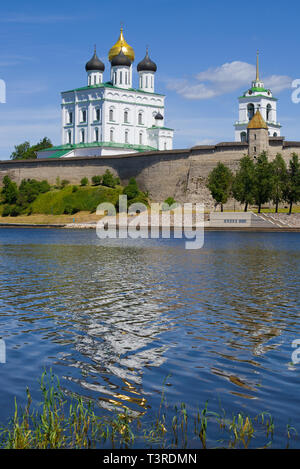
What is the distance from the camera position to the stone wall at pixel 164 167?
57344 millimetres

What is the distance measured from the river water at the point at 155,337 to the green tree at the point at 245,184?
105 feet

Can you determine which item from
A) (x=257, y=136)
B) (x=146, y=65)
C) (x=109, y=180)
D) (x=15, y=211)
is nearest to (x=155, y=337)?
(x=257, y=136)

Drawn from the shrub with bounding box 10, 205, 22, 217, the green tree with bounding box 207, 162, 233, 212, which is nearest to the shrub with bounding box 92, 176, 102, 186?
the shrub with bounding box 10, 205, 22, 217

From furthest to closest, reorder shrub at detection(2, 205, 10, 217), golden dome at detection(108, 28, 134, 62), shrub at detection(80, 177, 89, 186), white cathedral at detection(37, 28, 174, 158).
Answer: golden dome at detection(108, 28, 134, 62)
white cathedral at detection(37, 28, 174, 158)
shrub at detection(2, 205, 10, 217)
shrub at detection(80, 177, 89, 186)

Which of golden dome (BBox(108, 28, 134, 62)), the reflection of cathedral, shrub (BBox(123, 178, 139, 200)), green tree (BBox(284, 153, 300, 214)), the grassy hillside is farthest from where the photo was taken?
the reflection of cathedral

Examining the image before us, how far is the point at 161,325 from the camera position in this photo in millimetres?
10133

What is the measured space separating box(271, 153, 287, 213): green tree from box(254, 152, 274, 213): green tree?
0.39 metres

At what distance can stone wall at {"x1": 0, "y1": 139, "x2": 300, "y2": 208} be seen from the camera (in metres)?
57.3

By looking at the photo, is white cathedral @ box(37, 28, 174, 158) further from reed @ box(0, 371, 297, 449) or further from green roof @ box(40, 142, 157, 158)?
reed @ box(0, 371, 297, 449)

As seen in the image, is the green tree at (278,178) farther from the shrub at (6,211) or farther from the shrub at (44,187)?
the shrub at (6,211)

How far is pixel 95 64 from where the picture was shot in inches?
2933

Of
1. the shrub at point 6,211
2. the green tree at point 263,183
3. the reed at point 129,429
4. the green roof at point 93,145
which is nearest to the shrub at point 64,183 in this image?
the green roof at point 93,145

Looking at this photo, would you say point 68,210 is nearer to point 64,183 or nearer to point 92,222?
point 92,222
